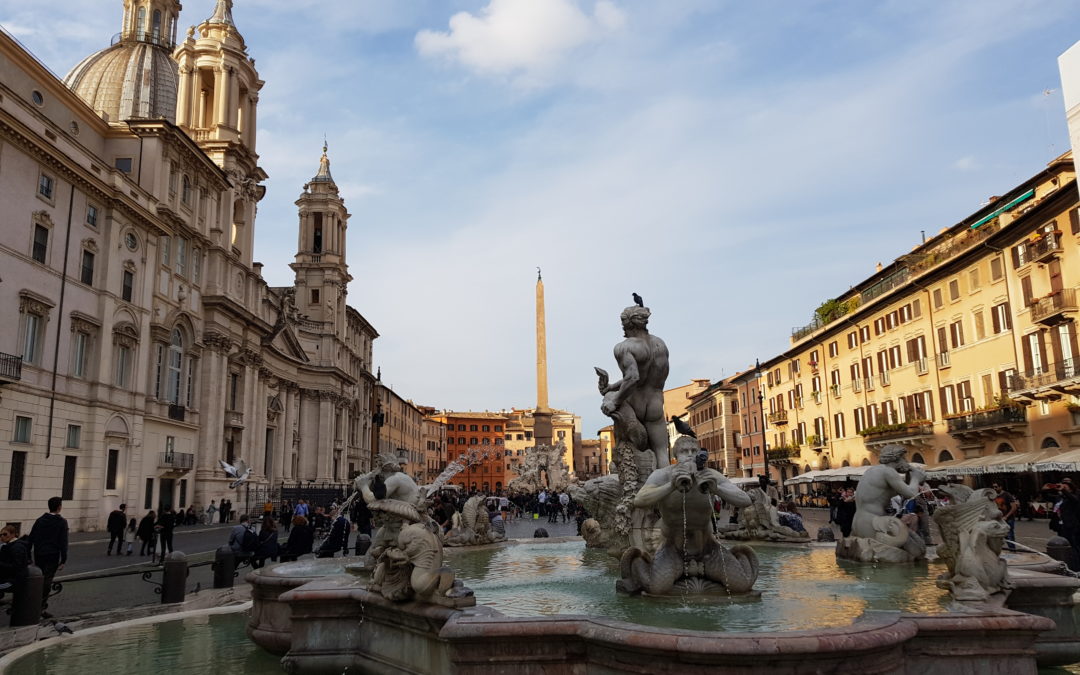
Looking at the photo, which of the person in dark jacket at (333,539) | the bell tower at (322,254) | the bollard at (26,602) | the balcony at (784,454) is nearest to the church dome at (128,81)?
the bell tower at (322,254)

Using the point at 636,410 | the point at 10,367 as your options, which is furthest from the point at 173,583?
the point at 10,367

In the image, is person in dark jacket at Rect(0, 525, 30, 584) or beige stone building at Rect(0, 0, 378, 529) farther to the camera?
beige stone building at Rect(0, 0, 378, 529)

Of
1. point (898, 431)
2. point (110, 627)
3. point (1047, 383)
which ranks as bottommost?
point (110, 627)

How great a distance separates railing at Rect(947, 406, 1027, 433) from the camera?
3058 cm

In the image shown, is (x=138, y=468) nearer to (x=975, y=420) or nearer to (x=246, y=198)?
(x=246, y=198)

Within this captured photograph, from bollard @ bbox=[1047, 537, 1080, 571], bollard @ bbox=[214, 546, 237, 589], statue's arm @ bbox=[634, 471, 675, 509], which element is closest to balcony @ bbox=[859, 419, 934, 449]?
bollard @ bbox=[1047, 537, 1080, 571]

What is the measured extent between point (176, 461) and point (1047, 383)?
3663 cm

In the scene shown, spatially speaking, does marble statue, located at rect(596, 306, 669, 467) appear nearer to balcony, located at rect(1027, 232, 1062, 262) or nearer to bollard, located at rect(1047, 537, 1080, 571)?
bollard, located at rect(1047, 537, 1080, 571)

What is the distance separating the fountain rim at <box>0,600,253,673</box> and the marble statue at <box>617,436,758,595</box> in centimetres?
546

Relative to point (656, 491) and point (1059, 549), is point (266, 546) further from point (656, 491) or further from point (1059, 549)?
point (1059, 549)

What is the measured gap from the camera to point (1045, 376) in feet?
94.5

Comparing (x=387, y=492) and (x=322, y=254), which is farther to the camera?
(x=322, y=254)

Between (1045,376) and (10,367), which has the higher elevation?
(10,367)

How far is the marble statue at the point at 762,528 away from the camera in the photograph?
11500mm
